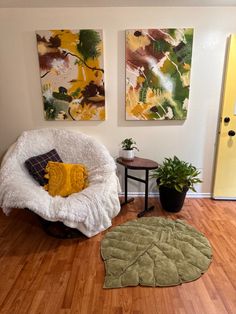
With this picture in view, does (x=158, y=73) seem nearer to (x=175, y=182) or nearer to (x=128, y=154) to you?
(x=128, y=154)

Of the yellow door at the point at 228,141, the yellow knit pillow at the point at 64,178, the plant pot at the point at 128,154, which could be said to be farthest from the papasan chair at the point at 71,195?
the yellow door at the point at 228,141

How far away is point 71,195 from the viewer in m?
2.17

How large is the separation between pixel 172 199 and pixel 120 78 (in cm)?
161

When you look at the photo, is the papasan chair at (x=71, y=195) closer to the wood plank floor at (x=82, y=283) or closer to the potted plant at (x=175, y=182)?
the wood plank floor at (x=82, y=283)

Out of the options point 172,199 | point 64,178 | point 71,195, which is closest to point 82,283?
point 71,195

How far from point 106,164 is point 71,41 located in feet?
4.91

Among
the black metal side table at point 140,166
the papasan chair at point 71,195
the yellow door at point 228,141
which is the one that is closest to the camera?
the papasan chair at point 71,195

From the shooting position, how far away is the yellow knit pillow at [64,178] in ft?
7.65

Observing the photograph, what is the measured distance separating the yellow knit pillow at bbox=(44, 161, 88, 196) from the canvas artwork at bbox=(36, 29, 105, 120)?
2.26 ft

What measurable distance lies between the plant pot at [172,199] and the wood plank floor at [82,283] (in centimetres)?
36

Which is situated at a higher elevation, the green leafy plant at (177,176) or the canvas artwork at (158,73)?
the canvas artwork at (158,73)

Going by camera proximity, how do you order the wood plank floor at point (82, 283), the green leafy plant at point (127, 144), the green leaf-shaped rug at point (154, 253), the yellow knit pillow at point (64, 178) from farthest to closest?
the green leafy plant at point (127, 144) < the yellow knit pillow at point (64, 178) < the green leaf-shaped rug at point (154, 253) < the wood plank floor at point (82, 283)

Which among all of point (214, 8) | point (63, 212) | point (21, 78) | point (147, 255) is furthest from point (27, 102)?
point (214, 8)

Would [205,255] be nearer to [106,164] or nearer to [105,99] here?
[106,164]
